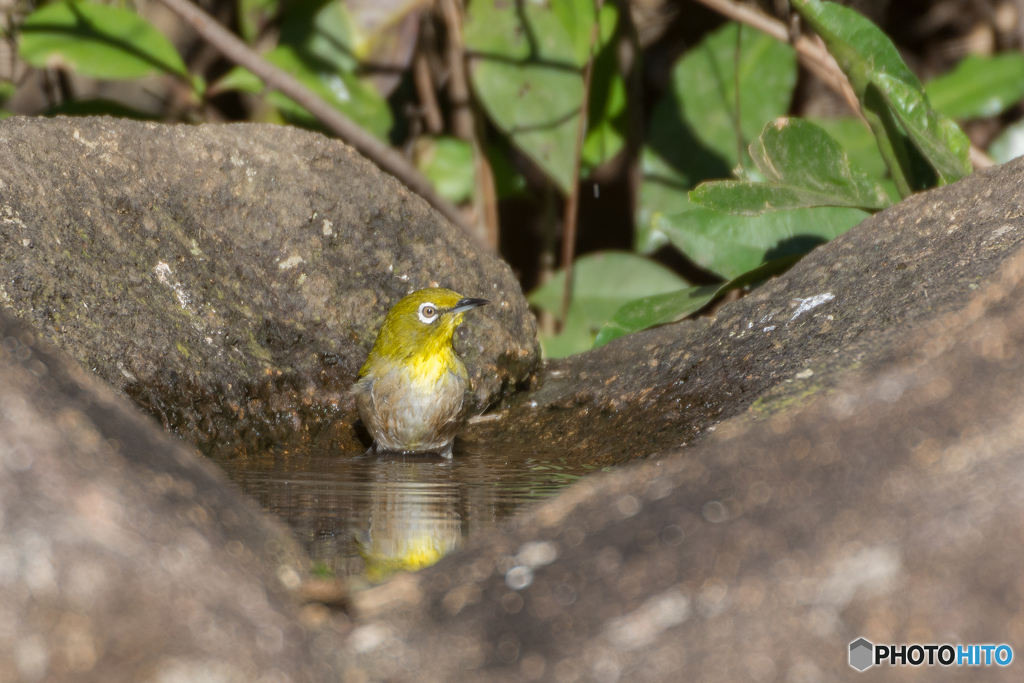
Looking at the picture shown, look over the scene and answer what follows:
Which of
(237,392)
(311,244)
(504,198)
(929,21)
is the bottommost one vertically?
(237,392)

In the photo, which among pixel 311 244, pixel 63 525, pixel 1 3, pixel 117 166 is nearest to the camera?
pixel 63 525

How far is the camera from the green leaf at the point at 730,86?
5.89 metres

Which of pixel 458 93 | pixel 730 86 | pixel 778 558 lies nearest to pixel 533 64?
pixel 458 93

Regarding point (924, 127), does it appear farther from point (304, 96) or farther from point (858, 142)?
point (304, 96)

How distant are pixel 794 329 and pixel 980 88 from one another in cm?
369

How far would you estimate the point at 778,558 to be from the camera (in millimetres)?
1407

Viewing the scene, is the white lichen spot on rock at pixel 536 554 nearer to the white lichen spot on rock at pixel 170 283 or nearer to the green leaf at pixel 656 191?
the white lichen spot on rock at pixel 170 283

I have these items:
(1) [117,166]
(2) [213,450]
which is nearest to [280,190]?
(1) [117,166]

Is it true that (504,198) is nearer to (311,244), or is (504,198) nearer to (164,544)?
(311,244)

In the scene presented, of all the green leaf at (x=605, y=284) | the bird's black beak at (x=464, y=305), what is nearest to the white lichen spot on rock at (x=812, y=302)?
the bird's black beak at (x=464, y=305)

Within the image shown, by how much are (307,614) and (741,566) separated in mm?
674

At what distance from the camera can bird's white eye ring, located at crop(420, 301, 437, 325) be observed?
11.5 feet

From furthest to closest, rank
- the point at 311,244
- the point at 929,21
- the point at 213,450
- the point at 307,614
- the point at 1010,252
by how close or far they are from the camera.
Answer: the point at 929,21 → the point at 311,244 → the point at 213,450 → the point at 1010,252 → the point at 307,614

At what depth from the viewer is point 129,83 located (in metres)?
7.18
